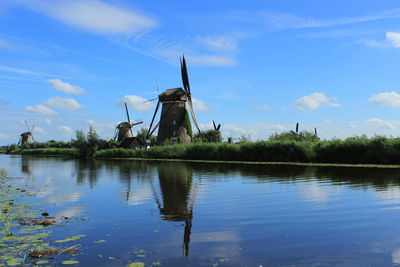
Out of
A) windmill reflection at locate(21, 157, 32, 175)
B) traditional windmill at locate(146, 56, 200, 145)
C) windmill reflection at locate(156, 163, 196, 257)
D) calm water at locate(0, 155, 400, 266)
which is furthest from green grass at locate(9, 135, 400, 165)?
windmill reflection at locate(156, 163, 196, 257)

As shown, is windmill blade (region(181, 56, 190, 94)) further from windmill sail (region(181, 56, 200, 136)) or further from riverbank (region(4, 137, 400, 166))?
riverbank (region(4, 137, 400, 166))

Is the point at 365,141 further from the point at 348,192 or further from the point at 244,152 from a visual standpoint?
the point at 348,192

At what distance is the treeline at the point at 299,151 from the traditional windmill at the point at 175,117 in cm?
408

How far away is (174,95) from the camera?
51.3m

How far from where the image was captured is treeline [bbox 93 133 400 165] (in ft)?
94.7

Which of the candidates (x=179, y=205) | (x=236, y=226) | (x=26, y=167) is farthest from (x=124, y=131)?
(x=236, y=226)

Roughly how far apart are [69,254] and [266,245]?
334 cm

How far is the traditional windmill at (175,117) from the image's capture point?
167 ft

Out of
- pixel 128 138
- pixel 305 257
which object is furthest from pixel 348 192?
pixel 128 138

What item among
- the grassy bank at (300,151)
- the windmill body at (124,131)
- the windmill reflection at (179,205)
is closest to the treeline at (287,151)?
the grassy bank at (300,151)

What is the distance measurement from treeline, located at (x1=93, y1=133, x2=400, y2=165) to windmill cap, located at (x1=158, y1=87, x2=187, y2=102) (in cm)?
746

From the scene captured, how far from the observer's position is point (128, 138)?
63.5m

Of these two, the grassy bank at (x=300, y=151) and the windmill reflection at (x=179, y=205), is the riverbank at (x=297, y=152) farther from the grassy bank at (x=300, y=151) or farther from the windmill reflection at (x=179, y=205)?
the windmill reflection at (x=179, y=205)

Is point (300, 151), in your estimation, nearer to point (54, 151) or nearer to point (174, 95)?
point (174, 95)
